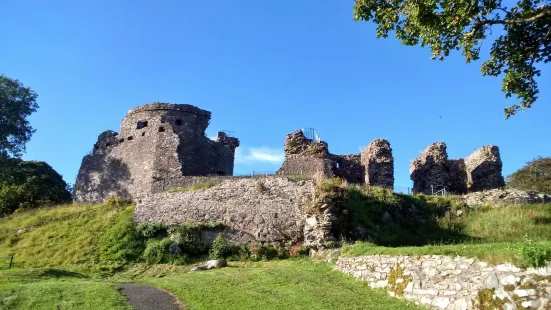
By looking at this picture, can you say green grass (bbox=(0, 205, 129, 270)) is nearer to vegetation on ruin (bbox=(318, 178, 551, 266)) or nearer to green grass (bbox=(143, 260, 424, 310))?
green grass (bbox=(143, 260, 424, 310))

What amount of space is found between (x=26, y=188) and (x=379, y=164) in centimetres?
2714

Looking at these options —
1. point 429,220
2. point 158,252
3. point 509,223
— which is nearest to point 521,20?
point 509,223

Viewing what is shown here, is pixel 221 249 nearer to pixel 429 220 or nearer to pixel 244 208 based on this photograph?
pixel 244 208

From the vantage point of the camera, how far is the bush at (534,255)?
9.69 meters

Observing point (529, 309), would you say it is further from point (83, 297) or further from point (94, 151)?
point (94, 151)

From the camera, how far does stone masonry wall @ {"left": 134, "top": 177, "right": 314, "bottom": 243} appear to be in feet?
69.9

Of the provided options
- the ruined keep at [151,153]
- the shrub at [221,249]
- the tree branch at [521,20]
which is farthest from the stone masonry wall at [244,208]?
the tree branch at [521,20]

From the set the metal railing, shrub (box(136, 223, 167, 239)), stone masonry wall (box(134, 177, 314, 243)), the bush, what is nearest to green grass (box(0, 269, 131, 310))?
the metal railing

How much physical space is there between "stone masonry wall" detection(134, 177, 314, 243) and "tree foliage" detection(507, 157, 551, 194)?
2610 cm

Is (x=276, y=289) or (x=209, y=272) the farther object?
(x=209, y=272)

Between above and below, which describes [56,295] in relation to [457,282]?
below

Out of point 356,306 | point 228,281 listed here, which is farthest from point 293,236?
point 356,306

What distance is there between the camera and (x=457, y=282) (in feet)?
36.5

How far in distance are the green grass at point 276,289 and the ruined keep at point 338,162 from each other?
10911mm
